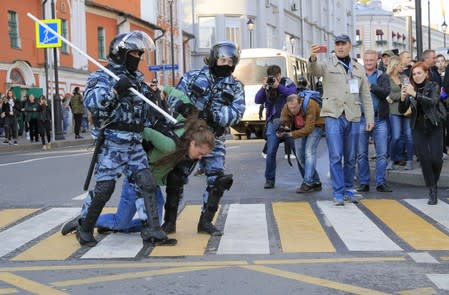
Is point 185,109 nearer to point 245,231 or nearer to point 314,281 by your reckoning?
point 245,231

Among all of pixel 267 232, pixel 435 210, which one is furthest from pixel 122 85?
pixel 435 210

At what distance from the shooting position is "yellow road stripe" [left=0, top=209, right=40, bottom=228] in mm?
7566

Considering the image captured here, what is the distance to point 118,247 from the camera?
6.09 metres

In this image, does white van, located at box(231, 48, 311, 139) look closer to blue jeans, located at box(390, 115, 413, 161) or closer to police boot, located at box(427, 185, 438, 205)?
blue jeans, located at box(390, 115, 413, 161)

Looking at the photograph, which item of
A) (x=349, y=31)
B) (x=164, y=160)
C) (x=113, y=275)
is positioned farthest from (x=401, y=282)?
(x=349, y=31)

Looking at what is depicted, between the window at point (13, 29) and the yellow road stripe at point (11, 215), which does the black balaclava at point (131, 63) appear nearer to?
the yellow road stripe at point (11, 215)

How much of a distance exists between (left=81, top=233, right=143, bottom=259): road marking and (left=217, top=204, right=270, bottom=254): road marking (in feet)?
2.33

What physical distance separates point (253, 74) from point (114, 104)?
65.1 feet

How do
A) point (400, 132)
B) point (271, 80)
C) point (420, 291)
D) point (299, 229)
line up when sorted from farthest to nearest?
point (400, 132) < point (271, 80) < point (299, 229) < point (420, 291)

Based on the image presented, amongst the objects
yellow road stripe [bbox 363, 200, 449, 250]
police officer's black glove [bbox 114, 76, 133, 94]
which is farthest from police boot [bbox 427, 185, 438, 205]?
police officer's black glove [bbox 114, 76, 133, 94]

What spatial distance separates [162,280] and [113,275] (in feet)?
1.28

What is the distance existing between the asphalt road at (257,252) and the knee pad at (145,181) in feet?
1.60

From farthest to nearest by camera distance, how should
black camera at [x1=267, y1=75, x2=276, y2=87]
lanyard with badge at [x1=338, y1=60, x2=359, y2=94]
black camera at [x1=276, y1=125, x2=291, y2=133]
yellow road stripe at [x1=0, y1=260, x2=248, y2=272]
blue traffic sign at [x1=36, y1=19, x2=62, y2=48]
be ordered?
blue traffic sign at [x1=36, y1=19, x2=62, y2=48] < black camera at [x1=267, y1=75, x2=276, y2=87] < black camera at [x1=276, y1=125, x2=291, y2=133] < lanyard with badge at [x1=338, y1=60, x2=359, y2=94] < yellow road stripe at [x1=0, y1=260, x2=248, y2=272]

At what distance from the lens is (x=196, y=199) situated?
9250 millimetres
